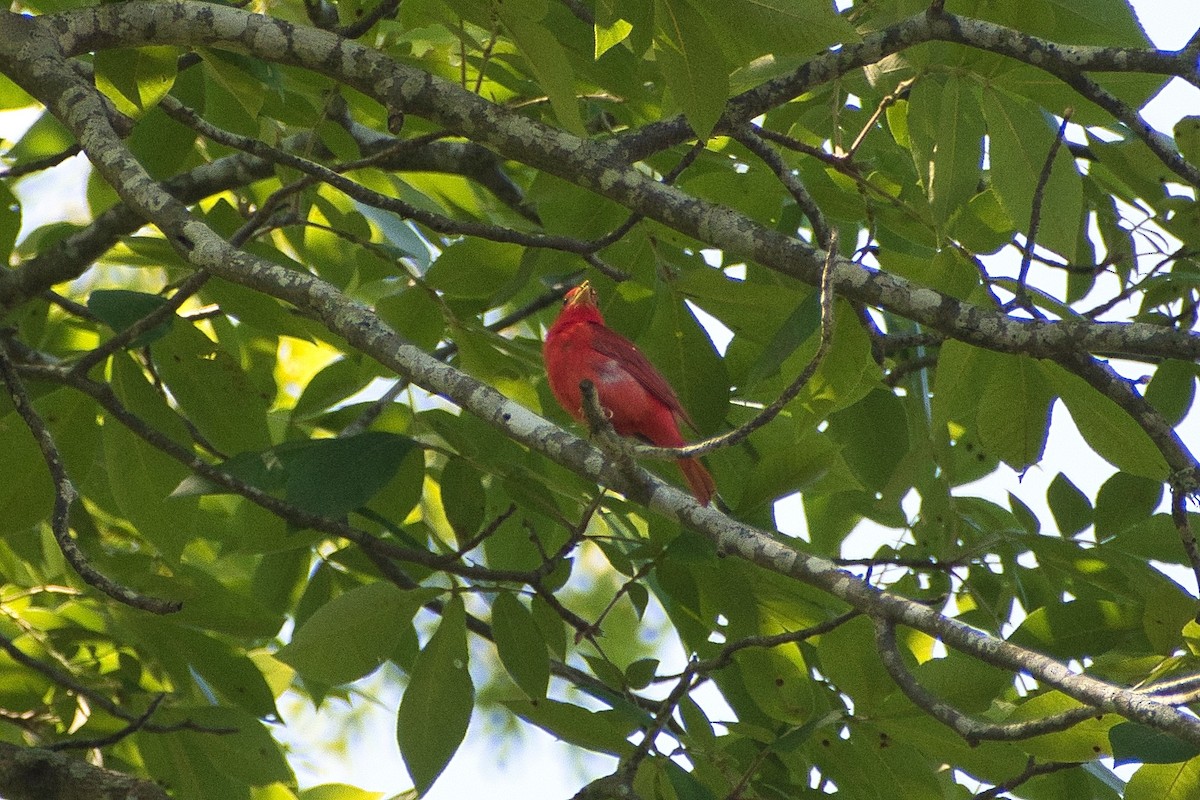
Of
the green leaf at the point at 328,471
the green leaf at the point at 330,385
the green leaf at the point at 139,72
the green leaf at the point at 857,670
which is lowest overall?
the green leaf at the point at 857,670

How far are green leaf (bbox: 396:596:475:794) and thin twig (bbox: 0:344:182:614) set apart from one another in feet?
2.05

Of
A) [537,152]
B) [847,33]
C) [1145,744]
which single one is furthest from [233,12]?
[1145,744]

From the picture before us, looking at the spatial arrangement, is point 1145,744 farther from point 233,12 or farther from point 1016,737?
point 233,12

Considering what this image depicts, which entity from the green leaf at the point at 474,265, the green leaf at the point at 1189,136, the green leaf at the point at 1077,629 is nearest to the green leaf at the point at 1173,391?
the green leaf at the point at 1189,136

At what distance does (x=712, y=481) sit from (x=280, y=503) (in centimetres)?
131

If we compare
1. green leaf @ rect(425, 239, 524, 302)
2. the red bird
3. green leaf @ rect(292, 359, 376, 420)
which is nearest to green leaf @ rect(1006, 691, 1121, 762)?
green leaf @ rect(425, 239, 524, 302)

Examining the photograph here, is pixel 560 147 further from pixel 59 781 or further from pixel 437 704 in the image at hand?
pixel 59 781

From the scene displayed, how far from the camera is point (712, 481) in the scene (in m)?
3.80

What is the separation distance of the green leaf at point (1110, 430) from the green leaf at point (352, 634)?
1.45 meters

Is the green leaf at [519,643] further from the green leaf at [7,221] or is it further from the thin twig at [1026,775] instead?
the green leaf at [7,221]

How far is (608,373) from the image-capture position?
4.54 metres

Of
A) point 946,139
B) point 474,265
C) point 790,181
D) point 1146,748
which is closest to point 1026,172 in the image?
point 946,139

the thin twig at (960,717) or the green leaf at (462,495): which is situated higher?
the green leaf at (462,495)

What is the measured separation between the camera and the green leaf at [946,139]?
2564 millimetres
